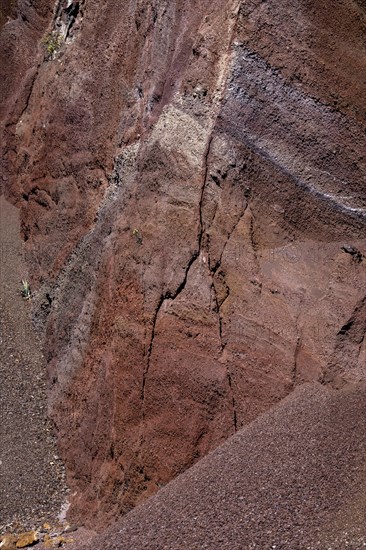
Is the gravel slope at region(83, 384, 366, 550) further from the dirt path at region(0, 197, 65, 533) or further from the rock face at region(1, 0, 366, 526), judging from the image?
the dirt path at region(0, 197, 65, 533)

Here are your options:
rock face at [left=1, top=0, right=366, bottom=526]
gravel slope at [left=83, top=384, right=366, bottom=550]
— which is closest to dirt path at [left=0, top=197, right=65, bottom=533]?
rock face at [left=1, top=0, right=366, bottom=526]

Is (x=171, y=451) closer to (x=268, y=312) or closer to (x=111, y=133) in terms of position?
(x=268, y=312)

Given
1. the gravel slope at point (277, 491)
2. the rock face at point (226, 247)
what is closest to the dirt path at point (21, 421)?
the rock face at point (226, 247)

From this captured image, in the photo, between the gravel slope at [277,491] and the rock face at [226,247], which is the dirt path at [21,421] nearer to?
the rock face at [226,247]

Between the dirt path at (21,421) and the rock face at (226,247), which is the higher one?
the rock face at (226,247)

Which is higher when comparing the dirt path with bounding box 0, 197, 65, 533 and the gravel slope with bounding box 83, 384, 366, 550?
the gravel slope with bounding box 83, 384, 366, 550

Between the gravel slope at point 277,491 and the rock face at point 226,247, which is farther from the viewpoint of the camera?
the rock face at point 226,247
